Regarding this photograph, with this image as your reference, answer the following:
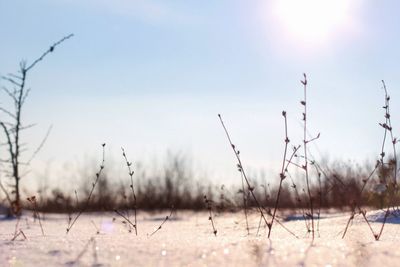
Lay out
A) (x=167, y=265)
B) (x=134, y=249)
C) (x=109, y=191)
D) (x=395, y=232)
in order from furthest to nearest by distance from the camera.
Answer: (x=109, y=191)
(x=395, y=232)
(x=134, y=249)
(x=167, y=265)

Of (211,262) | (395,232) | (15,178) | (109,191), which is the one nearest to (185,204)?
(109,191)

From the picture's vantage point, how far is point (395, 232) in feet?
9.08

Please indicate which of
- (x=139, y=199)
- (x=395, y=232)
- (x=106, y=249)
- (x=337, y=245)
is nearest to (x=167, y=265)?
(x=106, y=249)

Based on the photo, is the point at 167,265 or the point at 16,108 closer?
the point at 167,265

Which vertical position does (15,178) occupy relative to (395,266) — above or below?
above

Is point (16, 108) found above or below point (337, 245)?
above

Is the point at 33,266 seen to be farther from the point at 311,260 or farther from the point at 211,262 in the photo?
the point at 311,260

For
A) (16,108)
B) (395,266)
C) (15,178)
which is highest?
(16,108)

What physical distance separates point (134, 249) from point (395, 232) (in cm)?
151

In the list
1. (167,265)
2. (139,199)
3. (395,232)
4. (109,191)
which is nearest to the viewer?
(167,265)

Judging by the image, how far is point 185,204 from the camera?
15.9 metres

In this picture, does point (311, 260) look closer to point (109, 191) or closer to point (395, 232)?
point (395, 232)

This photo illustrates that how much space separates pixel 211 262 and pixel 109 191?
17368mm

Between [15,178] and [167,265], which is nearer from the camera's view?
[167,265]
